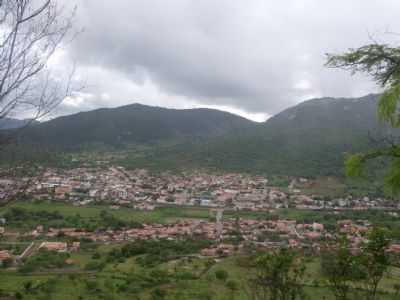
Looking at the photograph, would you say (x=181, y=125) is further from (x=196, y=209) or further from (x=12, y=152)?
(x=12, y=152)

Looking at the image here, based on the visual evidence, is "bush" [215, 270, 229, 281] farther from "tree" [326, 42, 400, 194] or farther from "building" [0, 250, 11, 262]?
"tree" [326, 42, 400, 194]

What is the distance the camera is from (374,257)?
2.72m

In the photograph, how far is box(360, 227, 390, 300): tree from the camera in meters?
2.65

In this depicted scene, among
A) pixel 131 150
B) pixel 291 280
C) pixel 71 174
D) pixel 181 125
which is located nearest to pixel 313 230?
pixel 291 280

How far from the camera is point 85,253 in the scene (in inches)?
816

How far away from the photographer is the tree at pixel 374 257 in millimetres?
2650

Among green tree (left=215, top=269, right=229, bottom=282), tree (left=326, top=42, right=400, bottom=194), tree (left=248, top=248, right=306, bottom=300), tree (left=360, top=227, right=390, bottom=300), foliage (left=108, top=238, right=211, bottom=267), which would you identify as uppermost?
tree (left=326, top=42, right=400, bottom=194)

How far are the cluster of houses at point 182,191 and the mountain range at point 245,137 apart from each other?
4.91 m

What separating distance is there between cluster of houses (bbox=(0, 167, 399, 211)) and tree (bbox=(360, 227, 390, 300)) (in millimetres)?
29383

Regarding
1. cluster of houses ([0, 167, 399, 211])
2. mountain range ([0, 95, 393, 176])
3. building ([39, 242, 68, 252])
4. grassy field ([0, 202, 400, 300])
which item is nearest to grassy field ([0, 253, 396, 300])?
grassy field ([0, 202, 400, 300])

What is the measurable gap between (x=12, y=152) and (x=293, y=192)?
40827 millimetres

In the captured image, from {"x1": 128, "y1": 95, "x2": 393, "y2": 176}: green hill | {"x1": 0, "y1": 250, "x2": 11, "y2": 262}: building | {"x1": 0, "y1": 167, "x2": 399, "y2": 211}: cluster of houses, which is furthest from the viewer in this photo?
{"x1": 128, "y1": 95, "x2": 393, "y2": 176}: green hill

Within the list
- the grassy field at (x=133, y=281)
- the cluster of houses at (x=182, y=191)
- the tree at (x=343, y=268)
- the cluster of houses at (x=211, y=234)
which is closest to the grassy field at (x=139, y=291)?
the grassy field at (x=133, y=281)

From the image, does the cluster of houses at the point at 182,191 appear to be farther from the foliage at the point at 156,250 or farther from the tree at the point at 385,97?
the tree at the point at 385,97
